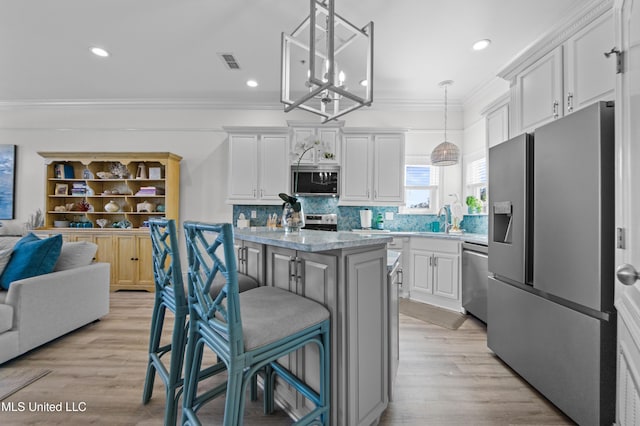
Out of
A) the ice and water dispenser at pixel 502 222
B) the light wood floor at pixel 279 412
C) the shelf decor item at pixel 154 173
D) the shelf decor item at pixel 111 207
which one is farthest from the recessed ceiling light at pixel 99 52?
the ice and water dispenser at pixel 502 222

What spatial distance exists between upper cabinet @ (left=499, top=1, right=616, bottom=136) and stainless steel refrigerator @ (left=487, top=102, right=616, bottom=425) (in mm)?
619

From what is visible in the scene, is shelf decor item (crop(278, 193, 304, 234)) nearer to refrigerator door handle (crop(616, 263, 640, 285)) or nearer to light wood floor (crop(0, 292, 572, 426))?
light wood floor (crop(0, 292, 572, 426))

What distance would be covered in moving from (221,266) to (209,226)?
15 cm

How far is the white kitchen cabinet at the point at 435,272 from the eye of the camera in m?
3.23

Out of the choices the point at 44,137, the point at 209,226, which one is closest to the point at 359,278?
the point at 209,226

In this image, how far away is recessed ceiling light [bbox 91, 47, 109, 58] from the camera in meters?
3.05

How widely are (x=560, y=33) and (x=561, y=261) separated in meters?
1.86

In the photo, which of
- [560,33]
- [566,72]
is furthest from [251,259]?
[560,33]

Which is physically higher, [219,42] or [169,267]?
[219,42]

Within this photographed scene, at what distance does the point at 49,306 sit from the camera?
223 cm

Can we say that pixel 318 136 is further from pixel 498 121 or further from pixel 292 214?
pixel 292 214

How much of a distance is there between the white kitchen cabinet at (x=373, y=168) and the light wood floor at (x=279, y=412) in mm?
2142

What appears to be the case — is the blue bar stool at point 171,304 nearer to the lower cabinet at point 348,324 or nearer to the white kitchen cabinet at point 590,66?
the lower cabinet at point 348,324

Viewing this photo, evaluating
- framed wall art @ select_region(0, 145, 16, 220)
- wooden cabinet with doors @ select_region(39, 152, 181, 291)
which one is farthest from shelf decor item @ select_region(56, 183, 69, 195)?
framed wall art @ select_region(0, 145, 16, 220)
